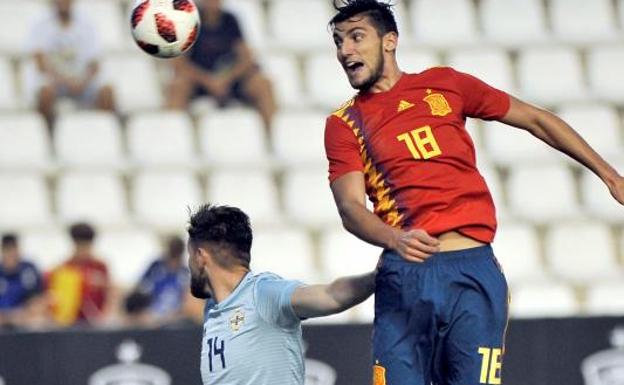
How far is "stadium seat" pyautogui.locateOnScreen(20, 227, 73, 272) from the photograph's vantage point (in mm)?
10758

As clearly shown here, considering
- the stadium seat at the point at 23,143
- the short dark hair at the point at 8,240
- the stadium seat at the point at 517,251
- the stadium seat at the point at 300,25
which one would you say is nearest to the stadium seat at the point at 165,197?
the stadium seat at the point at 23,143

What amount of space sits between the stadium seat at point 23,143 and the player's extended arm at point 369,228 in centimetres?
605

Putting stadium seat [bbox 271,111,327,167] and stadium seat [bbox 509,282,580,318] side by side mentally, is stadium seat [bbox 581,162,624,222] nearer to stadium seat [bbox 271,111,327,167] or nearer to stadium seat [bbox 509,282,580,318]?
stadium seat [bbox 509,282,580,318]

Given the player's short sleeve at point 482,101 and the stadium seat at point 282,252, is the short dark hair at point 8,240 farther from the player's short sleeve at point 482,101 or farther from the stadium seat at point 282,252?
the player's short sleeve at point 482,101

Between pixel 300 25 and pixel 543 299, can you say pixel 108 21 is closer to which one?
pixel 300 25

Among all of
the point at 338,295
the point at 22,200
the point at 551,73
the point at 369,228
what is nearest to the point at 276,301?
the point at 338,295

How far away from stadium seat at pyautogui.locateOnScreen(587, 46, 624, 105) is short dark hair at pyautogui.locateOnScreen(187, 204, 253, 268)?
6.96 m

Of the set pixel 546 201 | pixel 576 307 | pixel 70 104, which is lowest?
pixel 576 307

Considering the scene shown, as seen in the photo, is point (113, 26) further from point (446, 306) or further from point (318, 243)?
point (446, 306)

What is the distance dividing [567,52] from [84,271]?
15.0 ft

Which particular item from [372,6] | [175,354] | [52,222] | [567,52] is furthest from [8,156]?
[372,6]

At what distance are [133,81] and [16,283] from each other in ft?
8.40

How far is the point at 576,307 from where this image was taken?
10859 millimetres

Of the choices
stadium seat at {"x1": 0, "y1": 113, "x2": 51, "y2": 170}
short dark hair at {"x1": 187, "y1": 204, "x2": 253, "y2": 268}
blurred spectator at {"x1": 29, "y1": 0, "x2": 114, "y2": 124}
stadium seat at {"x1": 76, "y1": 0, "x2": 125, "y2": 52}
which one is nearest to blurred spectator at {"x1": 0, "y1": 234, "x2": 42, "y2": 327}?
stadium seat at {"x1": 0, "y1": 113, "x2": 51, "y2": 170}
